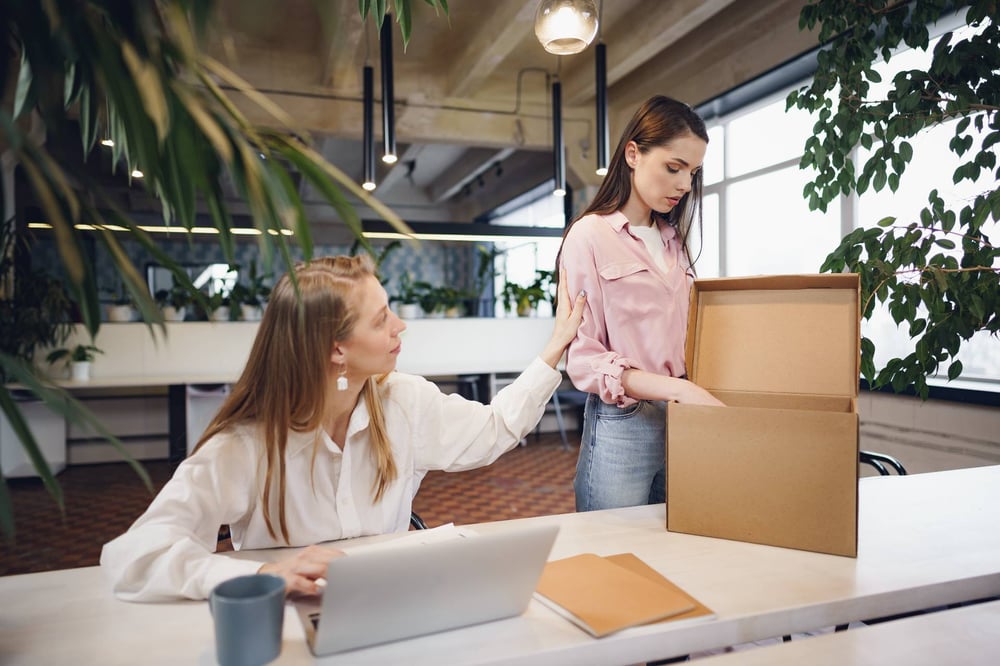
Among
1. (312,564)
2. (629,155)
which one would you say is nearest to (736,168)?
(629,155)

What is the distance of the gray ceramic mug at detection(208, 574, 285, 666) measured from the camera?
703mm

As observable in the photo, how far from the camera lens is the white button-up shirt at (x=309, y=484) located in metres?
0.90

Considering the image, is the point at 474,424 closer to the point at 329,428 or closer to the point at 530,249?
the point at 329,428

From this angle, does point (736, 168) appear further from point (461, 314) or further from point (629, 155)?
point (629, 155)

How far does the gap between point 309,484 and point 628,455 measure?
2.07ft

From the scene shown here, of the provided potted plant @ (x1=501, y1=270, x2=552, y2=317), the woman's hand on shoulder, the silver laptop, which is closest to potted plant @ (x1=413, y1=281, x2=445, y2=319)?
potted plant @ (x1=501, y1=270, x2=552, y2=317)

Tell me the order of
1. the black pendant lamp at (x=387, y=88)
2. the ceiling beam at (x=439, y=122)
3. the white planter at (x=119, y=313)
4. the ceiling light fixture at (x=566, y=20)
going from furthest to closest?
the ceiling beam at (x=439, y=122) < the white planter at (x=119, y=313) < the black pendant lamp at (x=387, y=88) < the ceiling light fixture at (x=566, y=20)

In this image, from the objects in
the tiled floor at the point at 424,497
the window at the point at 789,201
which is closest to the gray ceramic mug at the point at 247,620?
the tiled floor at the point at 424,497

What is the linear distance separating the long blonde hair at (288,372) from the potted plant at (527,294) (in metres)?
5.30

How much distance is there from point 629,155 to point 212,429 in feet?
3.32

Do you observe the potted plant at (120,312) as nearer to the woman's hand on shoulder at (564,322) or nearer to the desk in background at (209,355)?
the desk in background at (209,355)

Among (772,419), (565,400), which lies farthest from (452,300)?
(772,419)

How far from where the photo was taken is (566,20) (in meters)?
2.44

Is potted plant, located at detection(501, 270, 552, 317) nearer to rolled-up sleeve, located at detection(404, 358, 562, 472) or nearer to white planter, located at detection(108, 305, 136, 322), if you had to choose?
white planter, located at detection(108, 305, 136, 322)
